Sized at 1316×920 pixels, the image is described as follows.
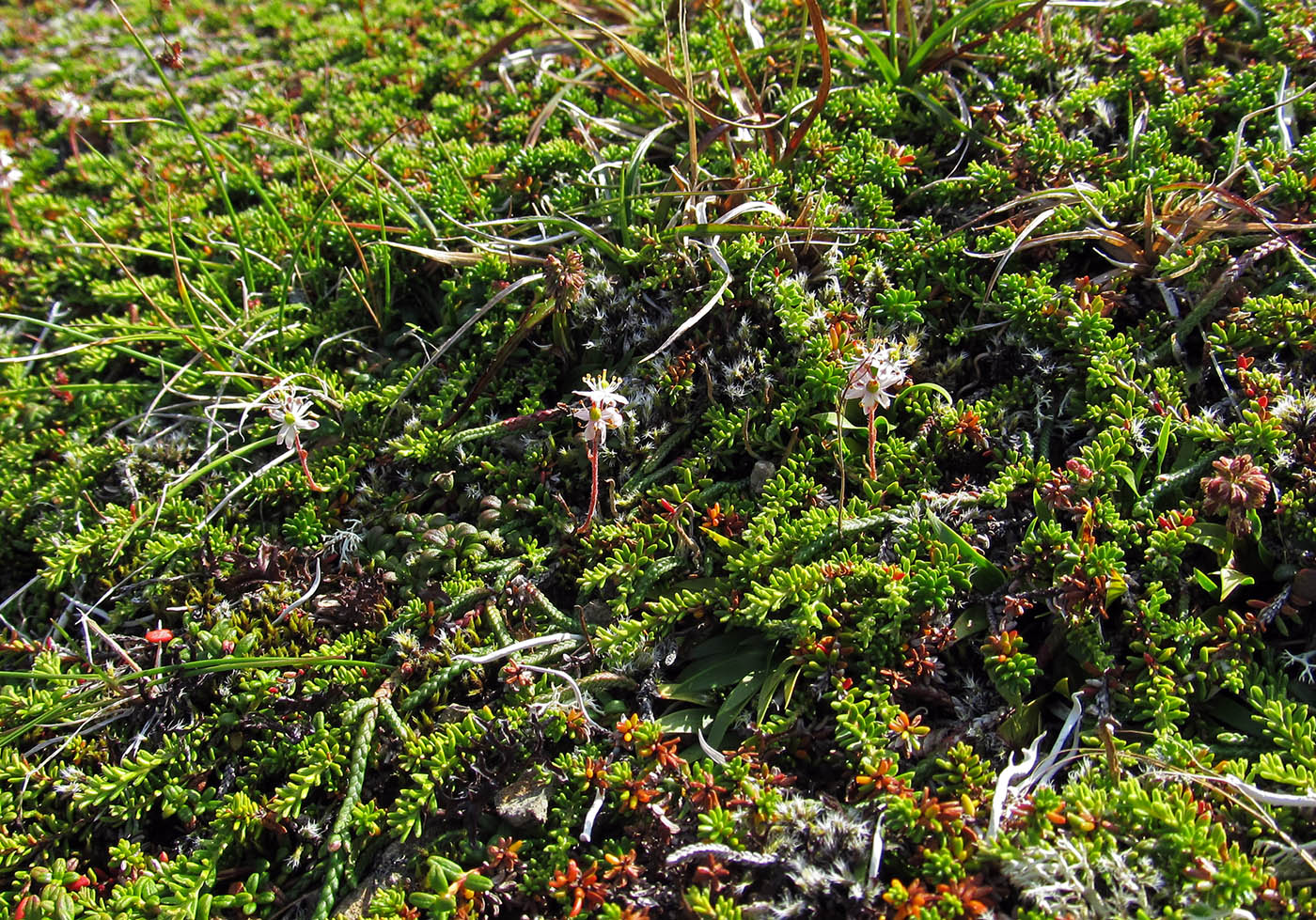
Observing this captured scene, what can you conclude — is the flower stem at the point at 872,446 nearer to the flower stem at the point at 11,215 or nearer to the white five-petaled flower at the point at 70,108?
the flower stem at the point at 11,215

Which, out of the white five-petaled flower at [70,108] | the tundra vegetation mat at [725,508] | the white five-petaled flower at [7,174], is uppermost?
the white five-petaled flower at [70,108]

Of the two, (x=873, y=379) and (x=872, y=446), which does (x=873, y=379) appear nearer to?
(x=873, y=379)

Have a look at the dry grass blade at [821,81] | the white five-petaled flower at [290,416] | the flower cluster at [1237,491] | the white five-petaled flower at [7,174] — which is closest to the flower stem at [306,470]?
the white five-petaled flower at [290,416]

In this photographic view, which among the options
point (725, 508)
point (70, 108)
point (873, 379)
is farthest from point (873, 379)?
point (70, 108)

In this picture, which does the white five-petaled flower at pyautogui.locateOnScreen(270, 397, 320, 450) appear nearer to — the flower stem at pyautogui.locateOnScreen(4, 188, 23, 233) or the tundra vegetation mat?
the tundra vegetation mat

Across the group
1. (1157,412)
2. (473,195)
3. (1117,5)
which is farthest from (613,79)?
(1157,412)
